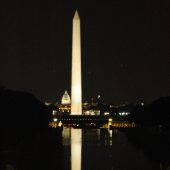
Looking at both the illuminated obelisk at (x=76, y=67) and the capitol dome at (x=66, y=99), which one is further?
the capitol dome at (x=66, y=99)

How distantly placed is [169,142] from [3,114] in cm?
1522

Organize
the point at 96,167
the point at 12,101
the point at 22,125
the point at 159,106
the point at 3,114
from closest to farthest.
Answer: the point at 96,167 < the point at 3,114 < the point at 22,125 < the point at 12,101 < the point at 159,106

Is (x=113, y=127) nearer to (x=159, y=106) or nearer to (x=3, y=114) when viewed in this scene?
(x=159, y=106)

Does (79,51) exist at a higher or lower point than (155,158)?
higher

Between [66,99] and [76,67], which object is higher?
[66,99]

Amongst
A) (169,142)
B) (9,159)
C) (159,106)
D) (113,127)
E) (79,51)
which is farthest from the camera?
(79,51)

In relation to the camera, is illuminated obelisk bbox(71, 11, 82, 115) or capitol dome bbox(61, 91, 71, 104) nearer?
illuminated obelisk bbox(71, 11, 82, 115)

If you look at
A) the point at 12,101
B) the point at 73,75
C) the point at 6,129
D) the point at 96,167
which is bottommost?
the point at 96,167

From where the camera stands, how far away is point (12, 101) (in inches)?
2127

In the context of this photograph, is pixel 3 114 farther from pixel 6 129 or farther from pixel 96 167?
pixel 96 167

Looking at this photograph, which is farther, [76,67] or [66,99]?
[66,99]

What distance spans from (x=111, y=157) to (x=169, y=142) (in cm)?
1062

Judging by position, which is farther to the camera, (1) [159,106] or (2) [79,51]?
(2) [79,51]

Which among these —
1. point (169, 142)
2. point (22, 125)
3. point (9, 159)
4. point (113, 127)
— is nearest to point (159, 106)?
point (113, 127)
